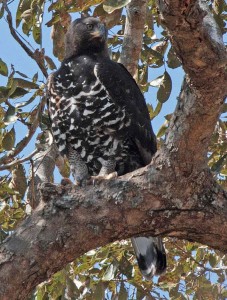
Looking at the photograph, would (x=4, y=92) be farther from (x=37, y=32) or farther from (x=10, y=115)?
(x=37, y=32)

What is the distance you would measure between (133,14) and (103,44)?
1.67ft

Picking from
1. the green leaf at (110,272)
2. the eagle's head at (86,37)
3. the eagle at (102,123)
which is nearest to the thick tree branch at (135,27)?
the eagle at (102,123)

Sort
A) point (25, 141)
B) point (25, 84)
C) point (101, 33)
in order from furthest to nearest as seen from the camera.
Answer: point (101, 33) → point (25, 141) → point (25, 84)

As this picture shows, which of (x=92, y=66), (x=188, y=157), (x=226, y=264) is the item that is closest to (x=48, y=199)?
(x=188, y=157)

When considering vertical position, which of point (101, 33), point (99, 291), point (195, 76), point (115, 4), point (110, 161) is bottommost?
point (99, 291)

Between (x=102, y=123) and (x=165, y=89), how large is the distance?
1.41ft

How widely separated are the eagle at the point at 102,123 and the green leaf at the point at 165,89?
136 mm

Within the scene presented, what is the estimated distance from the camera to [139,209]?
3.41 meters

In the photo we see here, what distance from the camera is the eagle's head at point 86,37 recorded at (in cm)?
505

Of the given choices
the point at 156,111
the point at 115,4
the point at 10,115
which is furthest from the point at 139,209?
the point at 156,111

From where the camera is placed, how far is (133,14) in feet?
15.1

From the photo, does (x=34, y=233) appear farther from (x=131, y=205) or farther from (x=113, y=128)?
(x=113, y=128)

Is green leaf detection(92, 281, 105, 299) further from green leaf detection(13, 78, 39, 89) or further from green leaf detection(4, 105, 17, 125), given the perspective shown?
green leaf detection(13, 78, 39, 89)

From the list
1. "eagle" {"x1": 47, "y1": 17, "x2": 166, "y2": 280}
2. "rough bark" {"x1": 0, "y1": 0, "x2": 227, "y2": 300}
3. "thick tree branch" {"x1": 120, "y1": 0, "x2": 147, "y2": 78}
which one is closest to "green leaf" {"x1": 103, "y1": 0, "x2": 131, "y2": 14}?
"rough bark" {"x1": 0, "y1": 0, "x2": 227, "y2": 300}
